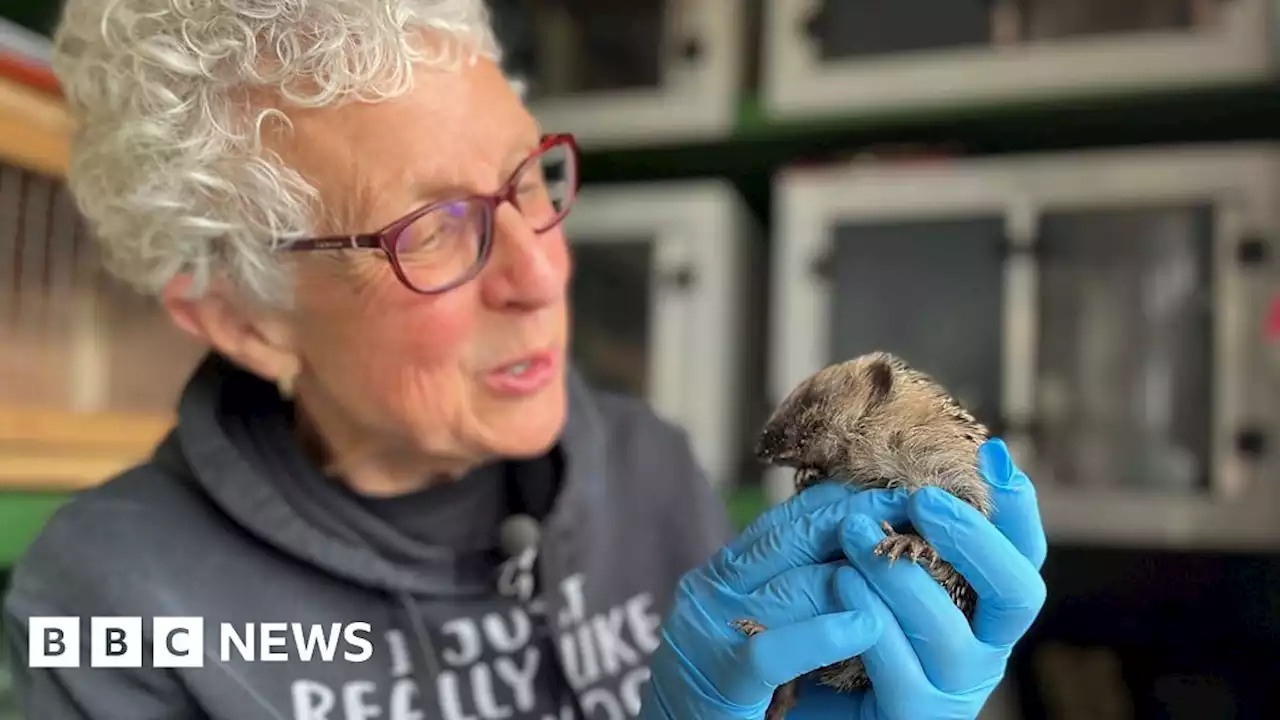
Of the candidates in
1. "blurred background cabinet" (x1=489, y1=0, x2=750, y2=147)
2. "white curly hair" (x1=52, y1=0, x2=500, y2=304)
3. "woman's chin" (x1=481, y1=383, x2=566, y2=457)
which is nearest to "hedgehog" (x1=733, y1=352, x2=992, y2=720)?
"woman's chin" (x1=481, y1=383, x2=566, y2=457)

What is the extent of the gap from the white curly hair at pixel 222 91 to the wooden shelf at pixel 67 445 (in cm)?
35

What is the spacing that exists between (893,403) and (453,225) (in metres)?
0.35

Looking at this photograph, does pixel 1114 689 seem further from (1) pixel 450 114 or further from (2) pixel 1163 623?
(1) pixel 450 114

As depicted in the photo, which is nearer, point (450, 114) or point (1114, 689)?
point (450, 114)

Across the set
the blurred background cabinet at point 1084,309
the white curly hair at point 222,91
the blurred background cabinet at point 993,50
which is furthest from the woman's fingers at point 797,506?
the blurred background cabinet at point 993,50

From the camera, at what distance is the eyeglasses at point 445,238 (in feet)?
2.37

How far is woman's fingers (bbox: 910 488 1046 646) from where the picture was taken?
1.89 feet

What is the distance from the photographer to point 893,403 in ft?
2.16

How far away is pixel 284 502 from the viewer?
0.80 metres

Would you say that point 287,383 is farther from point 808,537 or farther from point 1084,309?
point 1084,309

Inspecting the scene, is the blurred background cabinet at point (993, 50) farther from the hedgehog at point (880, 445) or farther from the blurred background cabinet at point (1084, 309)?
the hedgehog at point (880, 445)

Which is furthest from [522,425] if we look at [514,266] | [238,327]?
[238,327]

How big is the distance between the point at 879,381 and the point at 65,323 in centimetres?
103

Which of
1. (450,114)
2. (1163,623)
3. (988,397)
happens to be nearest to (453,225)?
(450,114)
